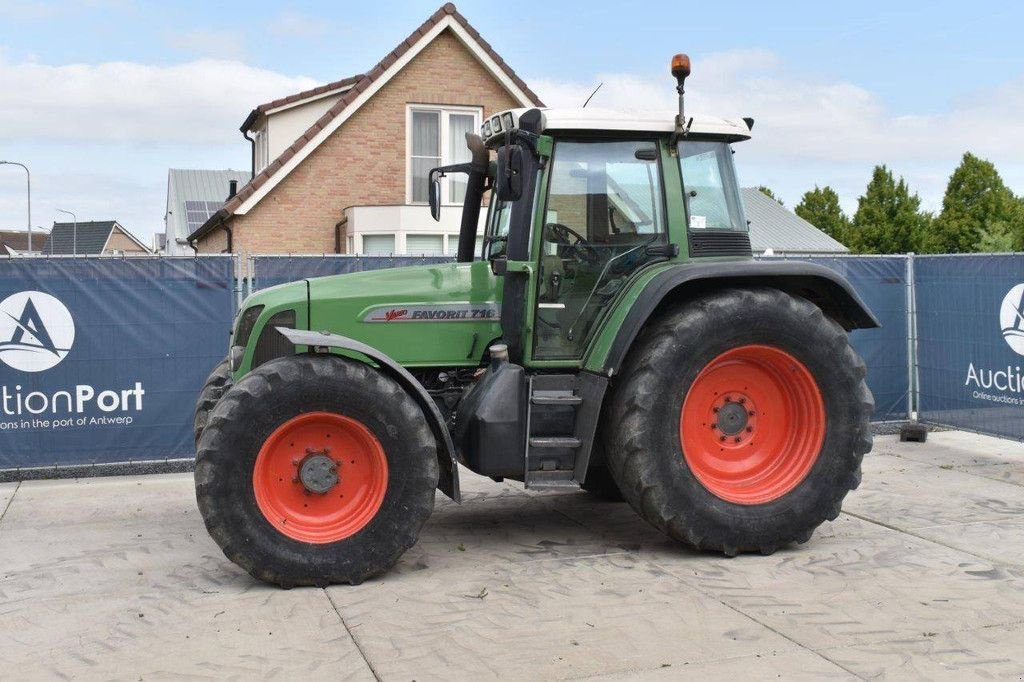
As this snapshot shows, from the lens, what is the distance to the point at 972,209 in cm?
3806

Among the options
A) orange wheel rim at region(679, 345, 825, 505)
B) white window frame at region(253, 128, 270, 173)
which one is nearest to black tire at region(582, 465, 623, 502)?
orange wheel rim at region(679, 345, 825, 505)

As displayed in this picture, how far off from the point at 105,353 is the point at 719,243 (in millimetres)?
5690

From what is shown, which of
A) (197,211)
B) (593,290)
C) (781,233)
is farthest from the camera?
(197,211)

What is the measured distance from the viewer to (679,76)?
6.92 metres

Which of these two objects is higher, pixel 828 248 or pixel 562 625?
pixel 828 248

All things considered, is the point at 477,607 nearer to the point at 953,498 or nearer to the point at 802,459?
the point at 802,459

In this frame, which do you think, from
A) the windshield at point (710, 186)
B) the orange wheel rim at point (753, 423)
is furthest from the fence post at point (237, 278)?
the orange wheel rim at point (753, 423)

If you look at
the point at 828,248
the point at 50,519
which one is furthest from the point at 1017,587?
the point at 828,248

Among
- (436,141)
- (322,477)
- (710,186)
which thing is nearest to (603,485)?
(710,186)

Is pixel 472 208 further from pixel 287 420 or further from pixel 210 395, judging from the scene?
pixel 287 420

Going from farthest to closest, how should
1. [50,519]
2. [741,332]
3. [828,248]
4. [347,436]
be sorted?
[828,248], [50,519], [741,332], [347,436]

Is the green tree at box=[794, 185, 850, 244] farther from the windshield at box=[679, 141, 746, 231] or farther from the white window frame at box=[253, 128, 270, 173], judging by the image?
the windshield at box=[679, 141, 746, 231]

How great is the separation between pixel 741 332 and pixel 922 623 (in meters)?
2.07

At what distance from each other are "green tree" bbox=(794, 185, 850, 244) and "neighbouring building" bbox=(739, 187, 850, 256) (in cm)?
735
